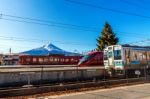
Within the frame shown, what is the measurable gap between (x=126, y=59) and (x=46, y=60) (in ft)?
89.9

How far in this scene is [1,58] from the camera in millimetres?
69875

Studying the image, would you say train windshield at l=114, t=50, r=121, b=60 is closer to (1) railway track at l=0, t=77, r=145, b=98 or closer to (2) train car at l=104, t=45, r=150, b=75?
(2) train car at l=104, t=45, r=150, b=75

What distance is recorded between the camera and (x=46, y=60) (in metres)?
44.8

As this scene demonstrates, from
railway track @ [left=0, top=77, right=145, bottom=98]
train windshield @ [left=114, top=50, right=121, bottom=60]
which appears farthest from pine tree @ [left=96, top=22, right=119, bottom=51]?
railway track @ [left=0, top=77, right=145, bottom=98]

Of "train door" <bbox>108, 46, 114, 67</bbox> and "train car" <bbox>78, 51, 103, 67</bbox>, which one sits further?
"train car" <bbox>78, 51, 103, 67</bbox>

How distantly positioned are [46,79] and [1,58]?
56763 millimetres

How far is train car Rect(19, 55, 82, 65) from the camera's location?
4289cm

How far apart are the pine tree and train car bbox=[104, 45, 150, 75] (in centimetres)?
3097

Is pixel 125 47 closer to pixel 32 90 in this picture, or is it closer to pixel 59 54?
pixel 32 90

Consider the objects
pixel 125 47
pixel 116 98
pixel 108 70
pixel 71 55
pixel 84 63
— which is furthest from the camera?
pixel 71 55

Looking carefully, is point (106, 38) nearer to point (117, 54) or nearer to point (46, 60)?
point (46, 60)

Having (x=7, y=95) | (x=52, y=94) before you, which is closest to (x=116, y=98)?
Answer: (x=52, y=94)

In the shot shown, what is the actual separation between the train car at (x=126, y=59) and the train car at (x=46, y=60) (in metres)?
24.1

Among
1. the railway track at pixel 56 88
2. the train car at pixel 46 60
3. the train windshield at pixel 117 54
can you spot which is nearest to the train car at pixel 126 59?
the train windshield at pixel 117 54
